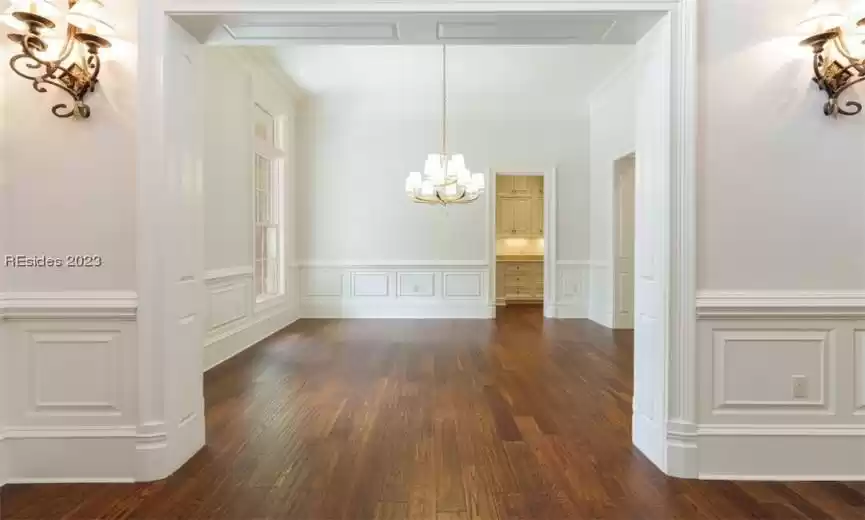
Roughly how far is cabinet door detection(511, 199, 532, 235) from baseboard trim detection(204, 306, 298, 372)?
217 inches

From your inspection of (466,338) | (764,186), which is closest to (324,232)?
(466,338)

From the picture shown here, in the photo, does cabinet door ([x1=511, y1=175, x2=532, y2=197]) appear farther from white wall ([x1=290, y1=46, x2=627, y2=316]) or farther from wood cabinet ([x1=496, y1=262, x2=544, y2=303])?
white wall ([x1=290, y1=46, x2=627, y2=316])

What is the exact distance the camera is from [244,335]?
251 inches

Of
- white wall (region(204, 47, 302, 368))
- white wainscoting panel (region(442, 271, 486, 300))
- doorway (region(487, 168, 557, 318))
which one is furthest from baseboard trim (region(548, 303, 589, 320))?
white wall (region(204, 47, 302, 368))

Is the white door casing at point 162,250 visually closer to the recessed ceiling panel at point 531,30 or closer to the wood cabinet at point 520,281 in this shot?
the recessed ceiling panel at point 531,30

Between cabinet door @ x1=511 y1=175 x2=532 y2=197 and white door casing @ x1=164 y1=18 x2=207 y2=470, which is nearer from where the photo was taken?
white door casing @ x1=164 y1=18 x2=207 y2=470

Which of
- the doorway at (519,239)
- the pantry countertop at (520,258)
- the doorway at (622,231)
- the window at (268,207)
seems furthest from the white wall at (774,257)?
the pantry countertop at (520,258)

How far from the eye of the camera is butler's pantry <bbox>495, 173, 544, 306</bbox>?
11.9 meters

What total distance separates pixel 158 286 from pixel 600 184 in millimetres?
7147

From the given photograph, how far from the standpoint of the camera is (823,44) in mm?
2695

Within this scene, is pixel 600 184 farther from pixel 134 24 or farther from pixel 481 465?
pixel 134 24

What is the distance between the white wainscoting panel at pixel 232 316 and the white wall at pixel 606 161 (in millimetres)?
4816

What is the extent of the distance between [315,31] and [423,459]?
7.87 ft

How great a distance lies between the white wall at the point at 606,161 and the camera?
24.1 feet
